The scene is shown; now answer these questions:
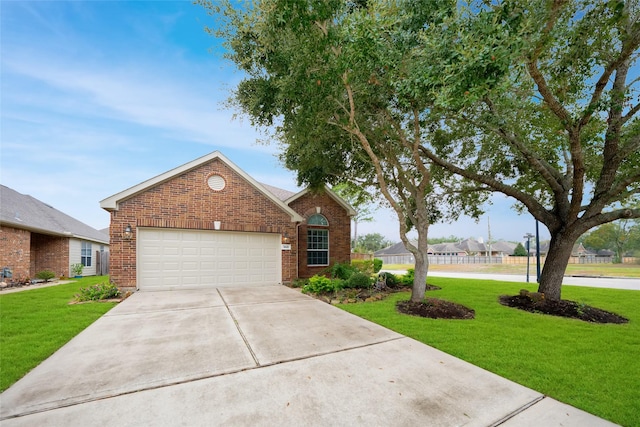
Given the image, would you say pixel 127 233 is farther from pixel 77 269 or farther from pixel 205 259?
pixel 77 269

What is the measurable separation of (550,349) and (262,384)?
451 cm

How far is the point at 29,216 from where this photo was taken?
13297 millimetres

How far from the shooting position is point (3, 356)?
151 inches

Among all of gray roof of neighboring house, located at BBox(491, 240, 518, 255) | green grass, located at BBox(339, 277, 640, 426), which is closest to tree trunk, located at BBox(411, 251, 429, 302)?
green grass, located at BBox(339, 277, 640, 426)

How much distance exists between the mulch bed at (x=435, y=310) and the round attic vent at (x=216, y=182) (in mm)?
7416

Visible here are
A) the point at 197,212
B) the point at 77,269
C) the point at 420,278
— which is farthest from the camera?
the point at 77,269

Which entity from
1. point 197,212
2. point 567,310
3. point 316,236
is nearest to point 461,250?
point 316,236

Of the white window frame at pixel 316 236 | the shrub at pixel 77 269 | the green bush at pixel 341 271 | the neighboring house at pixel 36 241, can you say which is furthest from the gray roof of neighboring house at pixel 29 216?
the green bush at pixel 341 271

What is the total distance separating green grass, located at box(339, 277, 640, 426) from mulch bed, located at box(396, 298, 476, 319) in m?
0.27

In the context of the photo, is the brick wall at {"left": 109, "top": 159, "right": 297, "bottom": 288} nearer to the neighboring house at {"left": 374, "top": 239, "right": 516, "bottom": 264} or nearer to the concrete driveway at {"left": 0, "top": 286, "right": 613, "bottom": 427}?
the concrete driveway at {"left": 0, "top": 286, "right": 613, "bottom": 427}

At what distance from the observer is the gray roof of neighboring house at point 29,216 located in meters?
11.7

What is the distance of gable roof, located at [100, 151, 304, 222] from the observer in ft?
29.0

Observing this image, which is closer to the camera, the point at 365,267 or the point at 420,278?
the point at 420,278

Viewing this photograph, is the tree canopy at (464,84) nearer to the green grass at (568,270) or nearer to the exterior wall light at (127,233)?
the exterior wall light at (127,233)
